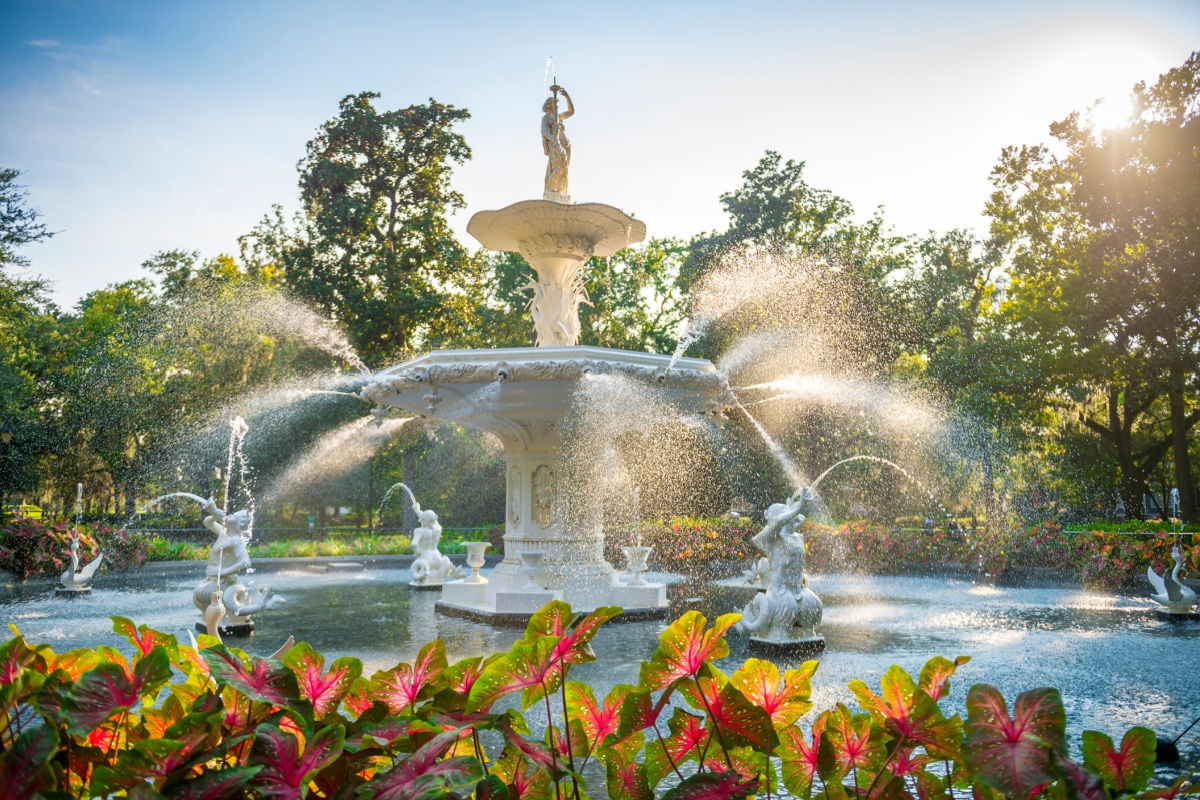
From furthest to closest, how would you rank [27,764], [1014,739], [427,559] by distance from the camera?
[427,559] → [1014,739] → [27,764]

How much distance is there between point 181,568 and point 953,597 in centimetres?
1451

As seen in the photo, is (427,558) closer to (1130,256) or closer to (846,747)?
(846,747)

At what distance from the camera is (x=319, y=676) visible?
1.44 meters

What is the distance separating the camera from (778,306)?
27172mm

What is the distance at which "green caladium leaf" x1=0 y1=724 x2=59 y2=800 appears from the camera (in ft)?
3.54

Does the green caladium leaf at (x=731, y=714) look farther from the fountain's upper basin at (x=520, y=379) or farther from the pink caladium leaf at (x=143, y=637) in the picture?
the fountain's upper basin at (x=520, y=379)

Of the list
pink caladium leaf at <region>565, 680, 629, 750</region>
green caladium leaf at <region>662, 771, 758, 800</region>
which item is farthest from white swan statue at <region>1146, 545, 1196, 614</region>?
green caladium leaf at <region>662, 771, 758, 800</region>

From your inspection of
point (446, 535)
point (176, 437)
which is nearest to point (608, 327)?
point (446, 535)

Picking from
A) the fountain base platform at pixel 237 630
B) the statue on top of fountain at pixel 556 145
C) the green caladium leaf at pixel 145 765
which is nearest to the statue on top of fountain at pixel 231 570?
the fountain base platform at pixel 237 630

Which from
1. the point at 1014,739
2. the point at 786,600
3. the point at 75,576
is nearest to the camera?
the point at 1014,739

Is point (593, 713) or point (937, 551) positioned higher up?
point (593, 713)

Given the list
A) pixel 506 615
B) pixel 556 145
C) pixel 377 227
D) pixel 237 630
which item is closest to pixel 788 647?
pixel 506 615

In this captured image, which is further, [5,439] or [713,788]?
[5,439]

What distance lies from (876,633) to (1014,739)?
7761 millimetres
